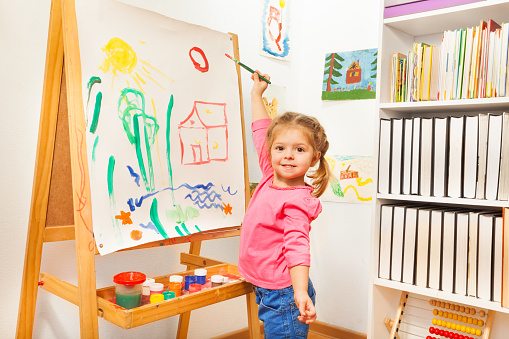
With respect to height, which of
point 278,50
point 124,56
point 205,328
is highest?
point 278,50

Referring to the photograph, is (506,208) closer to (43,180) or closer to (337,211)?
(337,211)

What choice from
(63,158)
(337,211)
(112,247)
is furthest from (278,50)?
(112,247)

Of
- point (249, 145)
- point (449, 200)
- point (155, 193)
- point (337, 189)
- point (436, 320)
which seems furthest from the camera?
point (337, 189)

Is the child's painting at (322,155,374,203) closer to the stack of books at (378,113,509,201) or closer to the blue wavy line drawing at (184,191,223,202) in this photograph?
the stack of books at (378,113,509,201)

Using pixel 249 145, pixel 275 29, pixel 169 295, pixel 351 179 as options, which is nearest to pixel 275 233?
pixel 169 295

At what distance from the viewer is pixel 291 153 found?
4.88ft

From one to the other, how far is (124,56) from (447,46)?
1.17 metres

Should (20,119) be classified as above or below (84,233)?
above

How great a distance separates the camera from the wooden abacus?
1.90 metres

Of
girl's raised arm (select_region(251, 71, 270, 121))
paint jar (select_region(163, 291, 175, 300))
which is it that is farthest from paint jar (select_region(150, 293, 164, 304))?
girl's raised arm (select_region(251, 71, 270, 121))

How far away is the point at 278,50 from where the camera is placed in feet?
8.16

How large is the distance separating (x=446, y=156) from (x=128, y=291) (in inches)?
48.3

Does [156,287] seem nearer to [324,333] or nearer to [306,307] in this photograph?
[306,307]

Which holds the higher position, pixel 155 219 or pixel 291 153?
pixel 291 153
